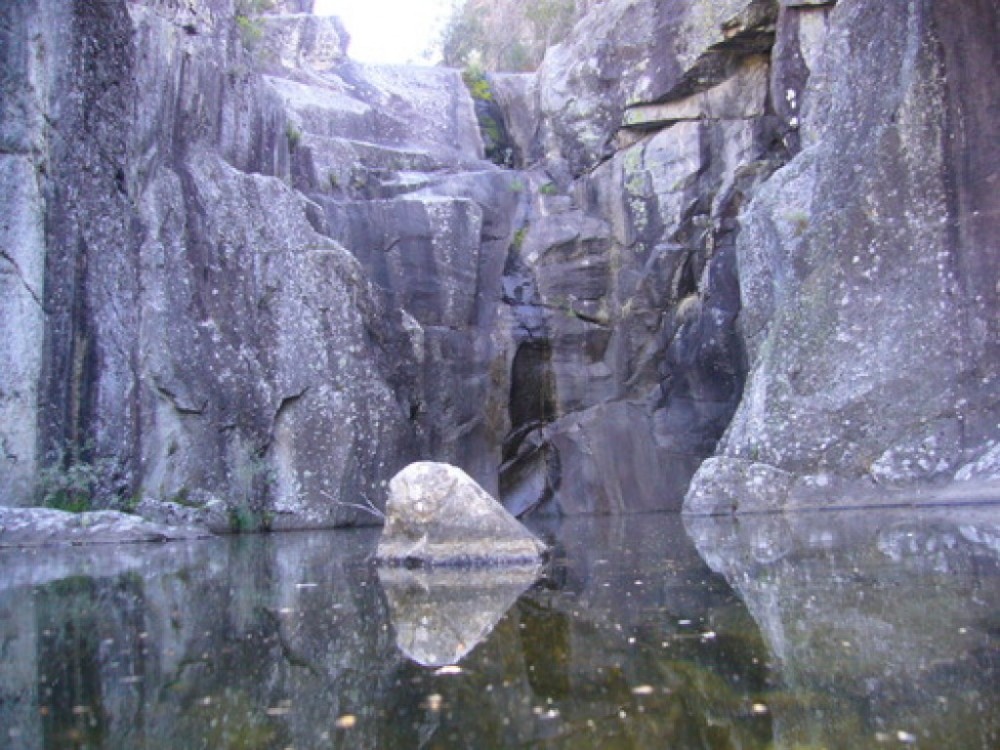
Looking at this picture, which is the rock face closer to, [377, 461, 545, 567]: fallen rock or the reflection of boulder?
[377, 461, 545, 567]: fallen rock

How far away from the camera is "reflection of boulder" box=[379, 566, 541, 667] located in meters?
4.76

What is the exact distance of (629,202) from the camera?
22.5 m

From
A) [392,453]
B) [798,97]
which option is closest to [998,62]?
[798,97]

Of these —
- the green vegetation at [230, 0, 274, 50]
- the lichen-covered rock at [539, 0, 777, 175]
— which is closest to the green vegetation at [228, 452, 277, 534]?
the green vegetation at [230, 0, 274, 50]

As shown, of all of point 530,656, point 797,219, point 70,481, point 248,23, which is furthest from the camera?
point 248,23

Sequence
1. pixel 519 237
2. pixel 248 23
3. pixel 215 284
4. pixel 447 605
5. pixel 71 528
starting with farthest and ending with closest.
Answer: pixel 519 237
pixel 248 23
pixel 215 284
pixel 71 528
pixel 447 605

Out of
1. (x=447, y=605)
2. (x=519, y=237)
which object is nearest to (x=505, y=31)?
(x=519, y=237)

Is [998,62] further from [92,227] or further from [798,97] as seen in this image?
[92,227]

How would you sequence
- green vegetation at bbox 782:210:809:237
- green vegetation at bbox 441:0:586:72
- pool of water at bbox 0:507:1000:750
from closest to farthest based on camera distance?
1. pool of water at bbox 0:507:1000:750
2. green vegetation at bbox 782:210:809:237
3. green vegetation at bbox 441:0:586:72

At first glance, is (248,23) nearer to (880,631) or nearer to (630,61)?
(630,61)

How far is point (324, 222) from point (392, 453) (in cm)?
517

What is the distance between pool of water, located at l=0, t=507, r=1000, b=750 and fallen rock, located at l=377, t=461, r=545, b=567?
52 cm

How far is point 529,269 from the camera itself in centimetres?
2241

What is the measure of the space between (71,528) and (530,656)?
9415mm
